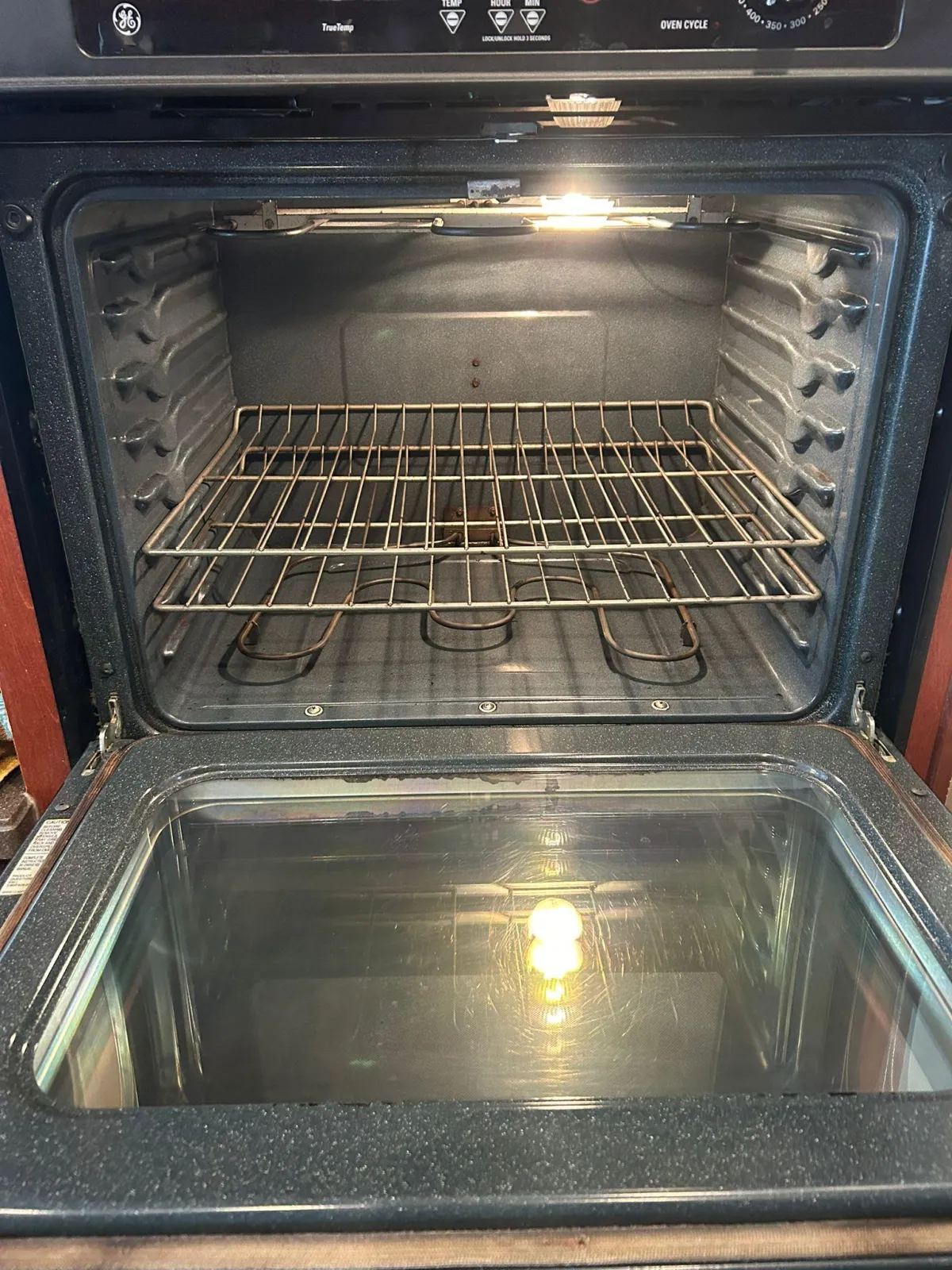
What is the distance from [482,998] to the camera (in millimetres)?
718

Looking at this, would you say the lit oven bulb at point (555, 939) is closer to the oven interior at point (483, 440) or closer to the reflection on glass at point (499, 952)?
the reflection on glass at point (499, 952)

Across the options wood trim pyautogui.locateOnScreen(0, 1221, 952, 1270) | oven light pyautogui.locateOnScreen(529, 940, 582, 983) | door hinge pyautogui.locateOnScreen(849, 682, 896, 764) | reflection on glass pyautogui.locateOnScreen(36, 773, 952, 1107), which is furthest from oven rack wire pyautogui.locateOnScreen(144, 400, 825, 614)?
wood trim pyautogui.locateOnScreen(0, 1221, 952, 1270)

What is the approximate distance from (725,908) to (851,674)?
295 millimetres

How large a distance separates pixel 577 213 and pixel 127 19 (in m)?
0.69

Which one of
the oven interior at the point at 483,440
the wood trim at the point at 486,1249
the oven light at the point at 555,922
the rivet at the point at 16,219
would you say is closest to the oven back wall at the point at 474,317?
the oven interior at the point at 483,440

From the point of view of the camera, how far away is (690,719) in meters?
0.97

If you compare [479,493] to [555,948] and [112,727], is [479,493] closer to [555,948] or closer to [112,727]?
[112,727]

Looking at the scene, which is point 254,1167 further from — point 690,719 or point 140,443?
point 140,443

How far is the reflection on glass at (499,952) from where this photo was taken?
0.64 metres

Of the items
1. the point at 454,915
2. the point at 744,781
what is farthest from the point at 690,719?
the point at 454,915

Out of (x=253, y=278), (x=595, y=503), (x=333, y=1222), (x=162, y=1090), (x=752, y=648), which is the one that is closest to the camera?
(x=333, y=1222)

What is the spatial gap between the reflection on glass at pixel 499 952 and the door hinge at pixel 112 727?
0.12m

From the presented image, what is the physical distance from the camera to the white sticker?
0.73 meters

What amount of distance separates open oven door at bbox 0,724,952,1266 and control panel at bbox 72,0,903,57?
0.60m
